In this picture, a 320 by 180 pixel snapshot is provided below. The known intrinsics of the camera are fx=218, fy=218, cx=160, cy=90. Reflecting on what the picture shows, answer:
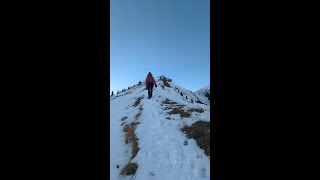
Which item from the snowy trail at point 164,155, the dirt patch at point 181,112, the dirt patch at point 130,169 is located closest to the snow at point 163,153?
the snowy trail at point 164,155

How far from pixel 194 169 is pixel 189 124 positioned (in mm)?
3675

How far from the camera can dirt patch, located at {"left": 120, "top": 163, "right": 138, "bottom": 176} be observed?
5.83 meters

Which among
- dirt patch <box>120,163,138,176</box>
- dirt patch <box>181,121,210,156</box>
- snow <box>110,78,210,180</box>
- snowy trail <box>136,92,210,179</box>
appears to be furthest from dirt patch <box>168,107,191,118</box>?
dirt patch <box>120,163,138,176</box>

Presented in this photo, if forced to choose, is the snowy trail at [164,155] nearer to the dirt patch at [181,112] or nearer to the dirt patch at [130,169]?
the dirt patch at [130,169]

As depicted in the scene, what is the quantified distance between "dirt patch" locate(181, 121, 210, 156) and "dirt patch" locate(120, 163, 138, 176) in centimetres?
212

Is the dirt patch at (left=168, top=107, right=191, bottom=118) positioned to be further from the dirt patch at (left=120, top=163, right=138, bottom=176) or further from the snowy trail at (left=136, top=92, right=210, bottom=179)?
the dirt patch at (left=120, top=163, right=138, bottom=176)

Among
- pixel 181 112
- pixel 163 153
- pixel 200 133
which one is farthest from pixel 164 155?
pixel 181 112

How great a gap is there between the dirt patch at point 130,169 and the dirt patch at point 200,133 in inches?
83.6

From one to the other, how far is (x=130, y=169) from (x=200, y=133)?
305 centimetres
